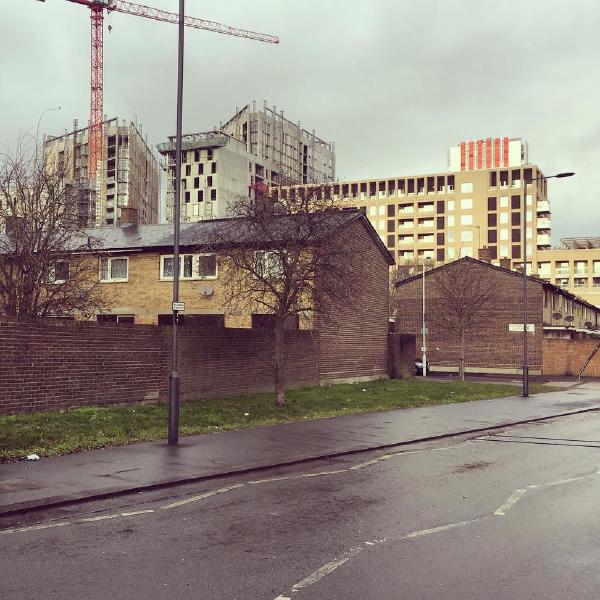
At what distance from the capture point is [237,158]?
116 metres

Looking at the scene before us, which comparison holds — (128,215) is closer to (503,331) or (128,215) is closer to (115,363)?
(115,363)

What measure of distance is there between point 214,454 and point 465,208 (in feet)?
360

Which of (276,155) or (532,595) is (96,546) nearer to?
(532,595)

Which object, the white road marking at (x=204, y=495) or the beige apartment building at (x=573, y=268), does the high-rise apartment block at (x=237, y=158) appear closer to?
the beige apartment building at (x=573, y=268)

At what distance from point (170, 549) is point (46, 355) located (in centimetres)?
1034

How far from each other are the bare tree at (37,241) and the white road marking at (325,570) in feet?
47.3

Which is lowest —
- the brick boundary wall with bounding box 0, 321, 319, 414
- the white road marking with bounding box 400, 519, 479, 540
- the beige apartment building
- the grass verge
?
the grass verge

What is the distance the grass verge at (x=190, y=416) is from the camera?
12766 mm

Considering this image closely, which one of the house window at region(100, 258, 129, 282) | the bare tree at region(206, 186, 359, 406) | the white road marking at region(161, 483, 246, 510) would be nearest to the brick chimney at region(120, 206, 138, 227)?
the house window at region(100, 258, 129, 282)

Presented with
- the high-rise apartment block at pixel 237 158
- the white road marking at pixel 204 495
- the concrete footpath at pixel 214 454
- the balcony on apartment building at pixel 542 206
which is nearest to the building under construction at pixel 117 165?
the high-rise apartment block at pixel 237 158

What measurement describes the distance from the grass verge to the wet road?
424 cm

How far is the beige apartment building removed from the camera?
110m

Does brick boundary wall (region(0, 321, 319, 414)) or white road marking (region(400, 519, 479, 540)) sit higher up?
brick boundary wall (region(0, 321, 319, 414))

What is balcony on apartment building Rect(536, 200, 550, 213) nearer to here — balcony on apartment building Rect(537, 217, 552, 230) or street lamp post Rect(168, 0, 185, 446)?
balcony on apartment building Rect(537, 217, 552, 230)
